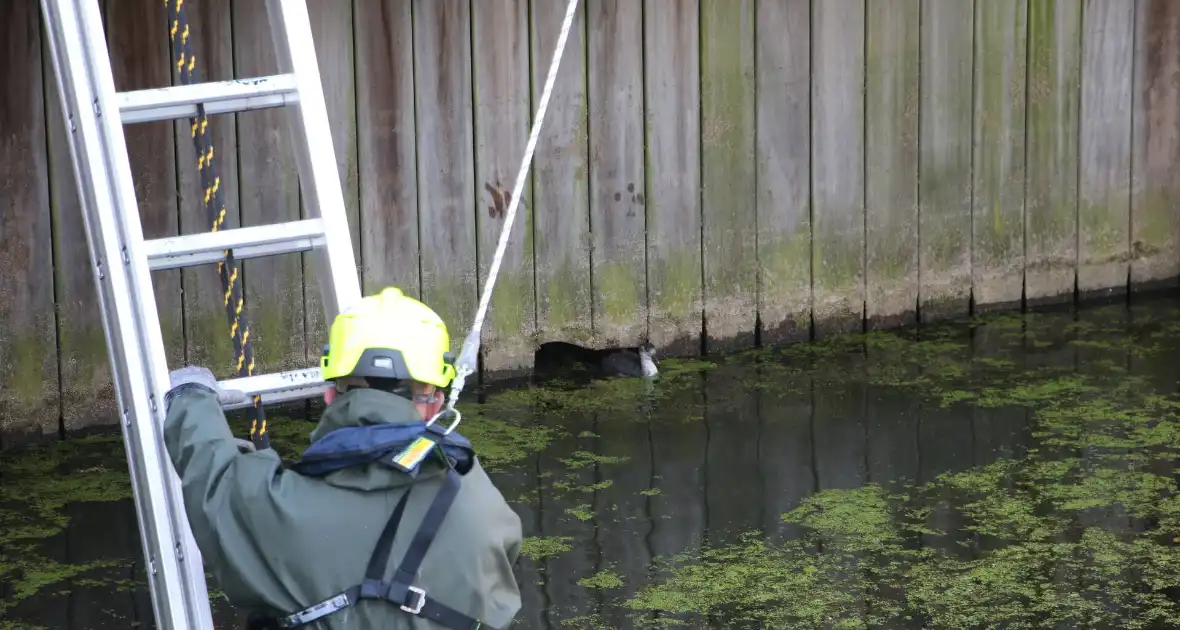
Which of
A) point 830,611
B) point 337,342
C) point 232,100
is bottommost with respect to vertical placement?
point 830,611

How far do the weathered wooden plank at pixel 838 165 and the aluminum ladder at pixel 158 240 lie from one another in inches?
147

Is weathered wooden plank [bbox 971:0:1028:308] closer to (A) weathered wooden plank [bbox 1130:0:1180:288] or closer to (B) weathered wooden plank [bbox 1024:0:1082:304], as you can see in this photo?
(B) weathered wooden plank [bbox 1024:0:1082:304]

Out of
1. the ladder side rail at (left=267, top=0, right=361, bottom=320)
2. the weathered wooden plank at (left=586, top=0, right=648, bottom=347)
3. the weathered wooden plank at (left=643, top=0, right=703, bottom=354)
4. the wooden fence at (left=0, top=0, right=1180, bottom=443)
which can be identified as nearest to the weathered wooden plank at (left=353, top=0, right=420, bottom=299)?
the wooden fence at (left=0, top=0, right=1180, bottom=443)

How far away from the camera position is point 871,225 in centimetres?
749

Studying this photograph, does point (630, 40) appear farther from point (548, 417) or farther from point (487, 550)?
point (487, 550)

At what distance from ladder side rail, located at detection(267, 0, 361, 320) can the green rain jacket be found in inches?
37.9

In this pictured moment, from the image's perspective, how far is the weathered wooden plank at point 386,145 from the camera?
20.9ft

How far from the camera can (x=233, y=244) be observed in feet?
12.0

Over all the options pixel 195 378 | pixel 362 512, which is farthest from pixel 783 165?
pixel 362 512

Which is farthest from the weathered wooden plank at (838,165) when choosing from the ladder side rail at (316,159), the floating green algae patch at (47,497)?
the ladder side rail at (316,159)

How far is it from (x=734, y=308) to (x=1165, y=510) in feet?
7.75

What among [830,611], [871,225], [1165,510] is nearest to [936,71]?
[871,225]

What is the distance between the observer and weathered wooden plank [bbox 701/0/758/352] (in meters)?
7.05

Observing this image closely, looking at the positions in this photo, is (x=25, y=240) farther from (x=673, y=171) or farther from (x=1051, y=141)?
(x=1051, y=141)
